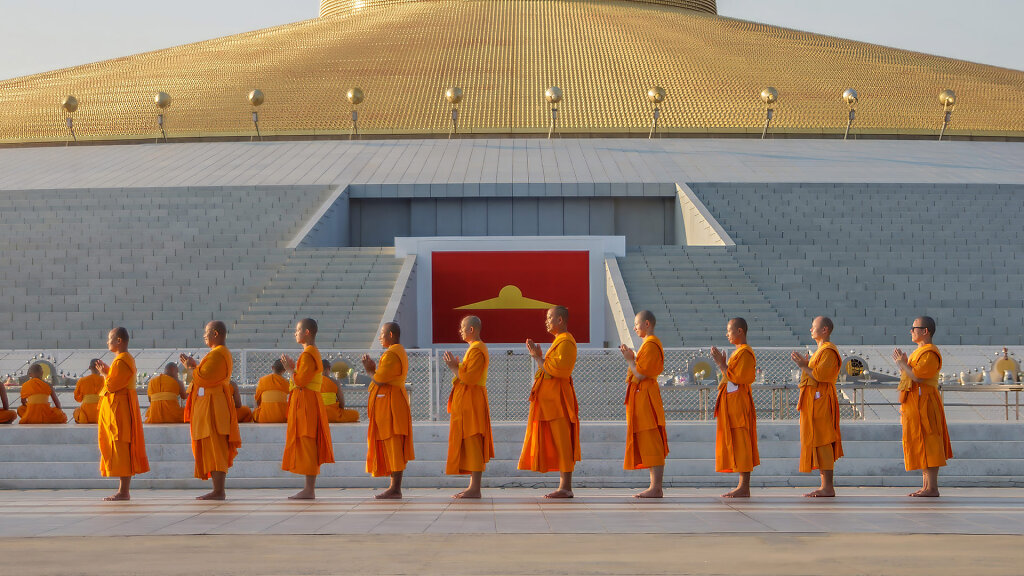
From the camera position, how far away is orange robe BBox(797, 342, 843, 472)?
7.08 m

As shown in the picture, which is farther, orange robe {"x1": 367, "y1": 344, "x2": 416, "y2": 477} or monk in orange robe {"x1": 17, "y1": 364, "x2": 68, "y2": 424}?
monk in orange robe {"x1": 17, "y1": 364, "x2": 68, "y2": 424}

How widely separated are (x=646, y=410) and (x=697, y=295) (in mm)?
6098

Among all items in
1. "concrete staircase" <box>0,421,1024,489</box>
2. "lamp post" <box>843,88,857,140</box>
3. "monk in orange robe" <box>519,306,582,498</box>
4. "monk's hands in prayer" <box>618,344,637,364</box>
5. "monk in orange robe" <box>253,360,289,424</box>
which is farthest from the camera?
"lamp post" <box>843,88,857,140</box>

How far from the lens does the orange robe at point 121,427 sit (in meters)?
7.15

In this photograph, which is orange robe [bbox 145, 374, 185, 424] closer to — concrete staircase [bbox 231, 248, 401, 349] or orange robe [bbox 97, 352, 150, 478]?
orange robe [bbox 97, 352, 150, 478]

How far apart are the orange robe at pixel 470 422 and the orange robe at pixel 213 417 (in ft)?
4.16

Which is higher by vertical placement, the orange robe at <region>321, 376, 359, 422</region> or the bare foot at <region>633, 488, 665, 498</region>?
the orange robe at <region>321, 376, 359, 422</region>

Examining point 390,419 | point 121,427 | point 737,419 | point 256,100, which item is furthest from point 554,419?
point 256,100

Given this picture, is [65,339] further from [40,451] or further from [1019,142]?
[1019,142]

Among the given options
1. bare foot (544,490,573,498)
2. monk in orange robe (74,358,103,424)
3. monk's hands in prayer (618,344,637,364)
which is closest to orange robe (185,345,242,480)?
monk in orange robe (74,358,103,424)

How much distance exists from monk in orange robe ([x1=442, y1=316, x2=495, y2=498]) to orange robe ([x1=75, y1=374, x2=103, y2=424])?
2812mm

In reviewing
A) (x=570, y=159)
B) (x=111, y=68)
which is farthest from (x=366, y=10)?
(x=570, y=159)

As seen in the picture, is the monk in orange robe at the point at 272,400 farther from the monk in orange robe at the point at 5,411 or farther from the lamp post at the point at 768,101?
the lamp post at the point at 768,101

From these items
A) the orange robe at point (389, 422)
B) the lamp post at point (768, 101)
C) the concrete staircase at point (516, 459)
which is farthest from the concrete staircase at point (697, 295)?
the lamp post at point (768, 101)
